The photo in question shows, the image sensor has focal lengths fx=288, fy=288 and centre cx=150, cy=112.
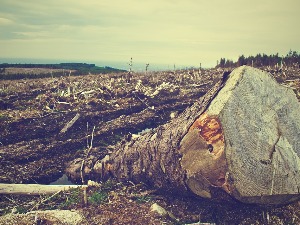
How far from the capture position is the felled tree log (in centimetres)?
511

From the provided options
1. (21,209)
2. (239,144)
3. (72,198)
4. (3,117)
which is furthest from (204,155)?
(3,117)

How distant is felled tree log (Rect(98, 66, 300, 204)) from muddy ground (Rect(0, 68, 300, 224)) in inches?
19.9

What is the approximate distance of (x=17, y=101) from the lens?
1513 cm

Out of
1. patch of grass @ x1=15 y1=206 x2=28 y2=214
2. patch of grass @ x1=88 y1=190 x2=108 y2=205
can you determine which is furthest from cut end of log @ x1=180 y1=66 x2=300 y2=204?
patch of grass @ x1=15 y1=206 x2=28 y2=214

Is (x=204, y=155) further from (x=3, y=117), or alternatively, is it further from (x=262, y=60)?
(x=262, y=60)

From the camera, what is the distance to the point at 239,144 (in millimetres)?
5137

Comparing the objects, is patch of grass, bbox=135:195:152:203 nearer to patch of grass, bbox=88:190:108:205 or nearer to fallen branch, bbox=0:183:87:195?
patch of grass, bbox=88:190:108:205

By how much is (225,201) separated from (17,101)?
1298 centimetres

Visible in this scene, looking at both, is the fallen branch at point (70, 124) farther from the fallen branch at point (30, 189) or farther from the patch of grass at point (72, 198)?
the patch of grass at point (72, 198)

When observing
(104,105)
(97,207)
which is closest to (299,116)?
(97,207)

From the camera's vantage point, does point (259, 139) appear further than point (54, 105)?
Result: No

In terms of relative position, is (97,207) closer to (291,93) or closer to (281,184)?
(281,184)

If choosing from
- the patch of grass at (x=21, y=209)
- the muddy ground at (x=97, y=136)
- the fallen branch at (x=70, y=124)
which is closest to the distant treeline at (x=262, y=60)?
the muddy ground at (x=97, y=136)

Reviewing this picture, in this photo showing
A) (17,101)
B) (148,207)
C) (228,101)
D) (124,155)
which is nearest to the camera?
(228,101)
